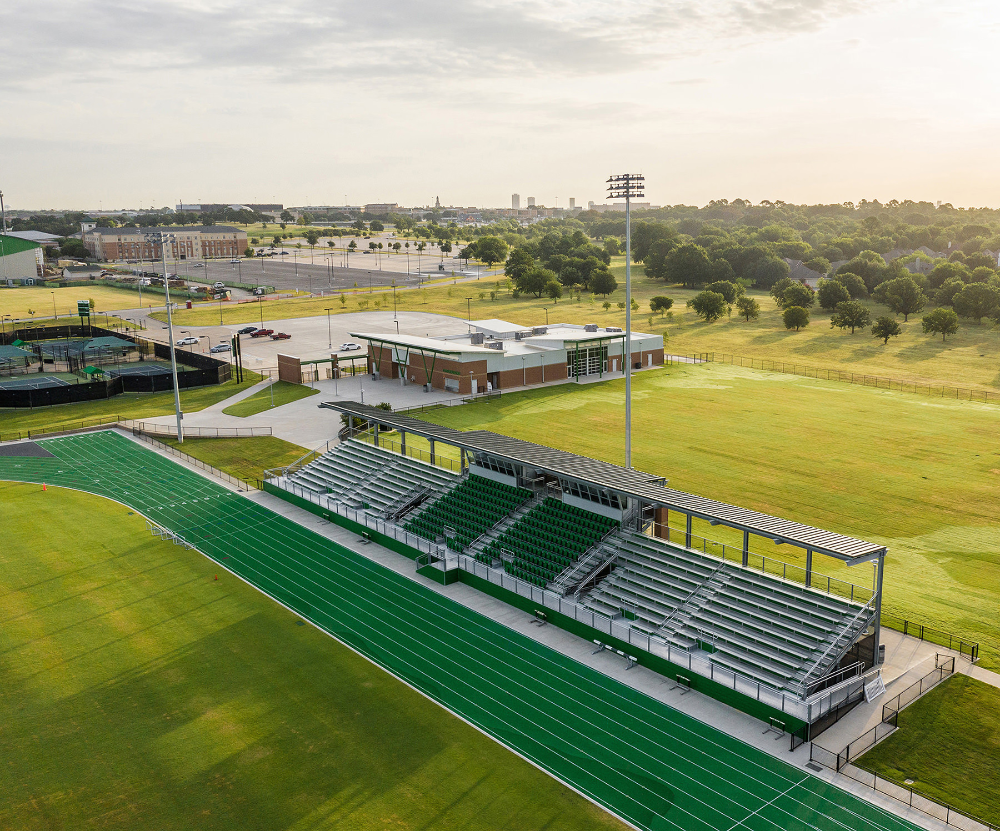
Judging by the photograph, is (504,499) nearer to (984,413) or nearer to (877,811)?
(877,811)

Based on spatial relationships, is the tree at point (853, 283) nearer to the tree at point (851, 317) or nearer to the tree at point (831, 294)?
the tree at point (831, 294)

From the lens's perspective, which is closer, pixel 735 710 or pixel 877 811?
pixel 877 811

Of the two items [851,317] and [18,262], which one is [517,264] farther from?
[18,262]

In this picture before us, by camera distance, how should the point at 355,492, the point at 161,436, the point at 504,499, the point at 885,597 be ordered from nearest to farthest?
the point at 885,597 → the point at 504,499 → the point at 355,492 → the point at 161,436

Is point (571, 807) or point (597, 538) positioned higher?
point (597, 538)

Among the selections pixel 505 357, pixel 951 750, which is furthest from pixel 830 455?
pixel 951 750

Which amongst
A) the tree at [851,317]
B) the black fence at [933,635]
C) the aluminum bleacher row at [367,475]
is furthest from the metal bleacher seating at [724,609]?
the tree at [851,317]

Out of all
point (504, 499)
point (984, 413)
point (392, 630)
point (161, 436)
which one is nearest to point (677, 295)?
point (984, 413)

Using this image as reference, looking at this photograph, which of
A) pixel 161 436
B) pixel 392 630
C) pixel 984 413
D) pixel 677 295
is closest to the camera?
pixel 392 630
